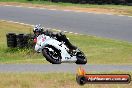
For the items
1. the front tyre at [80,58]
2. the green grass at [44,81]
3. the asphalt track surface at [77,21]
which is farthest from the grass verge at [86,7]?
the front tyre at [80,58]

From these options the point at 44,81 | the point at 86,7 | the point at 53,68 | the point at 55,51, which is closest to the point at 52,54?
the point at 55,51

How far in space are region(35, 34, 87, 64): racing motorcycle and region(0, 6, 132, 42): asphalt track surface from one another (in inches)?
1146

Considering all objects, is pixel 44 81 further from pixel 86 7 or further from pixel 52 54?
pixel 86 7

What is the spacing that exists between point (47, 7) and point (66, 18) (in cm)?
923

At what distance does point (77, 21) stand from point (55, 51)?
3808 cm

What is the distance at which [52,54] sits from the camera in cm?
669

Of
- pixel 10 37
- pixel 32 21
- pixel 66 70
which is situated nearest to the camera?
pixel 10 37

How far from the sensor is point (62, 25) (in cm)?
4203

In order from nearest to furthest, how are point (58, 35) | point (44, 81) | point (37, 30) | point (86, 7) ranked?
point (37, 30)
point (58, 35)
point (44, 81)
point (86, 7)

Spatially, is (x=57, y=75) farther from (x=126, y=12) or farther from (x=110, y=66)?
(x=126, y=12)

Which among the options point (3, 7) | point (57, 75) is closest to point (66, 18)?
point (3, 7)

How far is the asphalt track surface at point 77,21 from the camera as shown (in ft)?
128

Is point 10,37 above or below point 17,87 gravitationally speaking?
above

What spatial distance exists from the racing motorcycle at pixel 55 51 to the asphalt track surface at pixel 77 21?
29116mm
